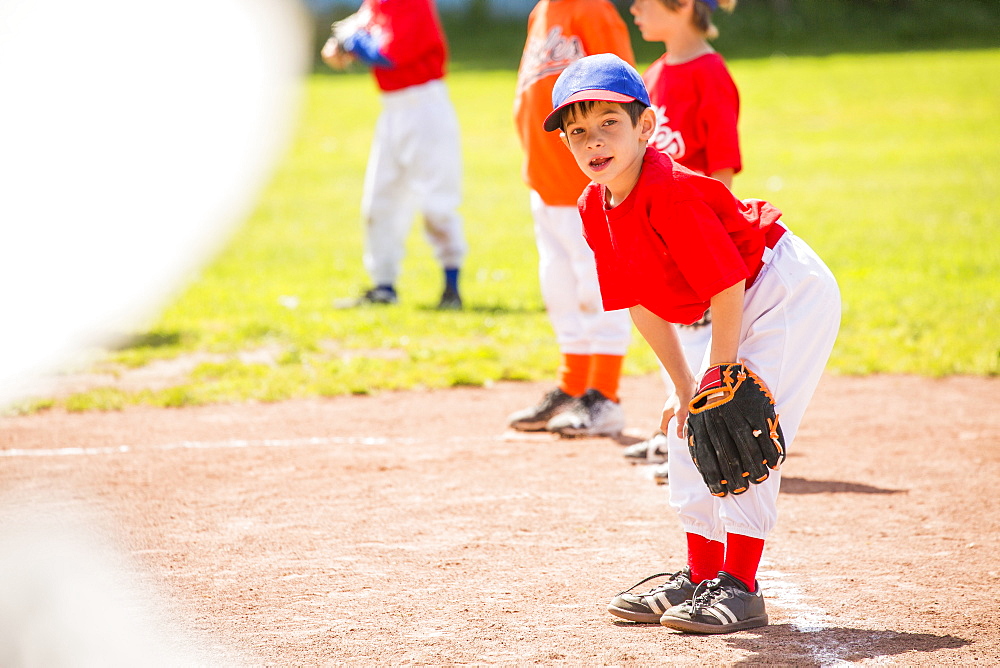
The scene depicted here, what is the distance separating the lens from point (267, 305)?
8.16 m

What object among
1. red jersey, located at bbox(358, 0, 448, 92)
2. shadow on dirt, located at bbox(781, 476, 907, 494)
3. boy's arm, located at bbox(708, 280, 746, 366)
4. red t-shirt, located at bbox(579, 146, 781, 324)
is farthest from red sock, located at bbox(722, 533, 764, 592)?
red jersey, located at bbox(358, 0, 448, 92)

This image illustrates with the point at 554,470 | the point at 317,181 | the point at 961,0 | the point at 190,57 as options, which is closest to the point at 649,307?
the point at 554,470

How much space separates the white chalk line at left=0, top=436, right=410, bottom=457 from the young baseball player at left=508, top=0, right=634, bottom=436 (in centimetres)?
72

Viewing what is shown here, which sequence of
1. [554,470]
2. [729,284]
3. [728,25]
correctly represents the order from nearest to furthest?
[729,284] → [554,470] → [728,25]

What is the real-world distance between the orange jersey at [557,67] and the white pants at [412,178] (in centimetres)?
274

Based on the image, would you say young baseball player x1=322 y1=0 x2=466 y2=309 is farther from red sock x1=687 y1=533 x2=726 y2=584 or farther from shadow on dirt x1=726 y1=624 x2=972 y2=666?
shadow on dirt x1=726 y1=624 x2=972 y2=666

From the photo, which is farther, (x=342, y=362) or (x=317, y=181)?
(x=317, y=181)

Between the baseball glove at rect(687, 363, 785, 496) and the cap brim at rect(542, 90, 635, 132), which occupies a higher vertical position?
the cap brim at rect(542, 90, 635, 132)

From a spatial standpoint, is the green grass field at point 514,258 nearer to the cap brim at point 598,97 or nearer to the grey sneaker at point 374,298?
the grey sneaker at point 374,298

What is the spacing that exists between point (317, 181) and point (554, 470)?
453 inches

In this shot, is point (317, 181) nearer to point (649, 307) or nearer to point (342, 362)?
point (342, 362)

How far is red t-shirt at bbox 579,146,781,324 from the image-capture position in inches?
111

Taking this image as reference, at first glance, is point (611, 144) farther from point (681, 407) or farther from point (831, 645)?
point (831, 645)

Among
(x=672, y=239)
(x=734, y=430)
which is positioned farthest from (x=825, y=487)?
(x=672, y=239)
